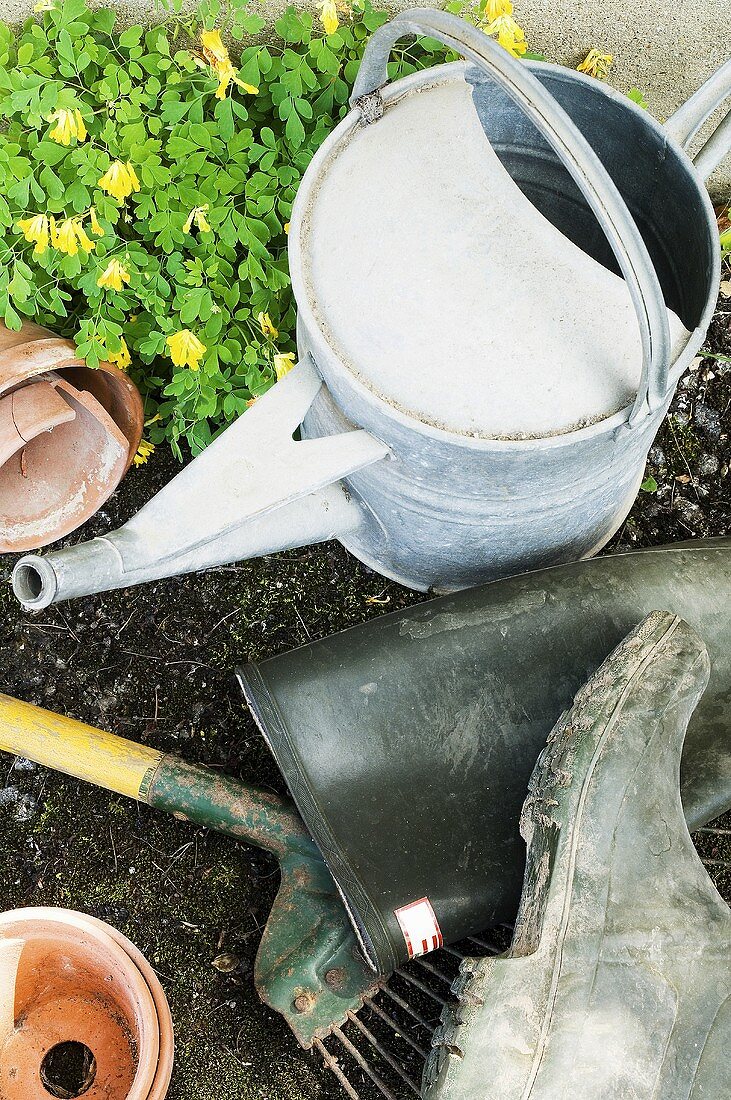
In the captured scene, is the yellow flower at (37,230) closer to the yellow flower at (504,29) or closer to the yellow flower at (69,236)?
the yellow flower at (69,236)

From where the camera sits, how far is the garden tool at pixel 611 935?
1334mm

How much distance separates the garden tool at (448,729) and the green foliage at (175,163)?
581 millimetres

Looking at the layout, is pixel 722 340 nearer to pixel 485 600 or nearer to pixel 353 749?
pixel 485 600

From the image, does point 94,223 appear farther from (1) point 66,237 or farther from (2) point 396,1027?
(2) point 396,1027

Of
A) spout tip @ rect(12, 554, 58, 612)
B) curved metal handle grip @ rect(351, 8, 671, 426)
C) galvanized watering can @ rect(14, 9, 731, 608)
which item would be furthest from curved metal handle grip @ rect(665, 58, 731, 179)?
spout tip @ rect(12, 554, 58, 612)

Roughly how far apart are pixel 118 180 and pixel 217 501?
607 mm

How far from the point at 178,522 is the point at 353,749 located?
56 cm

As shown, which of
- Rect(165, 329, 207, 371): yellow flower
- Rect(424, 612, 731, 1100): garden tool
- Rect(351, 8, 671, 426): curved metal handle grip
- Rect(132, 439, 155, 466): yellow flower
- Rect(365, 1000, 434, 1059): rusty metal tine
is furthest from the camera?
Rect(132, 439, 155, 466): yellow flower

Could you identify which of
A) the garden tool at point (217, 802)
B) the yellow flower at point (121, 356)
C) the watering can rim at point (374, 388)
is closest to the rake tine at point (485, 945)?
the garden tool at point (217, 802)

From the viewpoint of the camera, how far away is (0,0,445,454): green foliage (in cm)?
160

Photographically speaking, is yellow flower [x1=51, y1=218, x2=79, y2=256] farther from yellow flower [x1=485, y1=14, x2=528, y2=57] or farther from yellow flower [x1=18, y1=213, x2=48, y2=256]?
yellow flower [x1=485, y1=14, x2=528, y2=57]

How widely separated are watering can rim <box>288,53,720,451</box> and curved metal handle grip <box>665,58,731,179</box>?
14mm

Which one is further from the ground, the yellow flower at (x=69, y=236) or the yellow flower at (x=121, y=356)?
the yellow flower at (x=69, y=236)

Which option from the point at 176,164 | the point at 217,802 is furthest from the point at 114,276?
the point at 217,802
